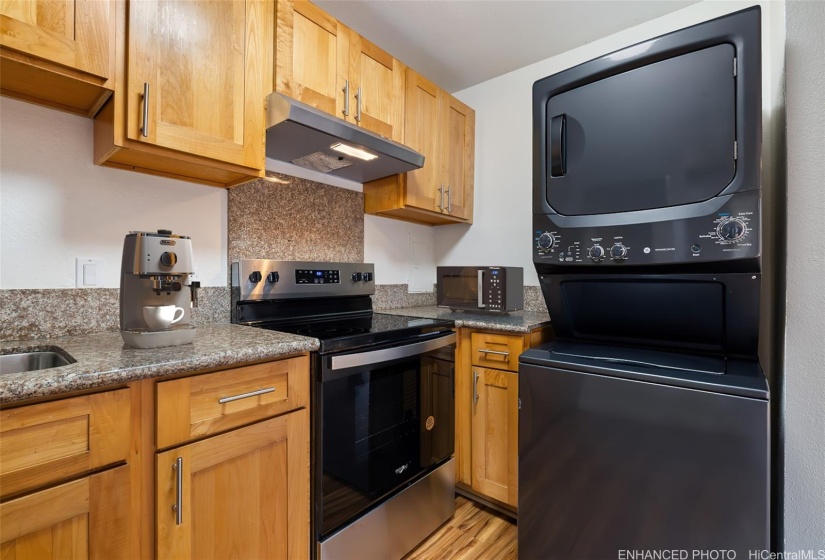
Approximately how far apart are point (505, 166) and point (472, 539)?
210 cm

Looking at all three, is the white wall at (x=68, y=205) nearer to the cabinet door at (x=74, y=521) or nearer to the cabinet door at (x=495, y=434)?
the cabinet door at (x=74, y=521)

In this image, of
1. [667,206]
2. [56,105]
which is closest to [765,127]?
[667,206]

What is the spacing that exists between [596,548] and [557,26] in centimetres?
235

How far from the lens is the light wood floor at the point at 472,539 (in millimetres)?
1580

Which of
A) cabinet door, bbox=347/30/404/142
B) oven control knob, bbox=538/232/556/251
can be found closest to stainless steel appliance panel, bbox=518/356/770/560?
oven control knob, bbox=538/232/556/251

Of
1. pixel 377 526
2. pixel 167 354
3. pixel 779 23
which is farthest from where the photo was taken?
pixel 377 526

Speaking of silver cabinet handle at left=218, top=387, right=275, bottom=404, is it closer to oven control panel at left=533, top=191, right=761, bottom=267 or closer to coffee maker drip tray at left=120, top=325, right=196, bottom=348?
coffee maker drip tray at left=120, top=325, right=196, bottom=348

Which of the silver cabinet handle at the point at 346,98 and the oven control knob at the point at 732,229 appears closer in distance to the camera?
the oven control knob at the point at 732,229

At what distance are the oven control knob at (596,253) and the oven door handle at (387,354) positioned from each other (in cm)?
72

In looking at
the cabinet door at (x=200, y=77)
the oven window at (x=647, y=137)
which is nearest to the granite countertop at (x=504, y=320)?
the oven window at (x=647, y=137)

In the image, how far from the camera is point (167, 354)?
1.00 m

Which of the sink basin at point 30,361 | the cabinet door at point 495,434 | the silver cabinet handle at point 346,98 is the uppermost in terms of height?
the silver cabinet handle at point 346,98

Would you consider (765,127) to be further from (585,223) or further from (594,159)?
(585,223)

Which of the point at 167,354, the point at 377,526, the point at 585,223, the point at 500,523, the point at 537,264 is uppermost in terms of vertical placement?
the point at 585,223
